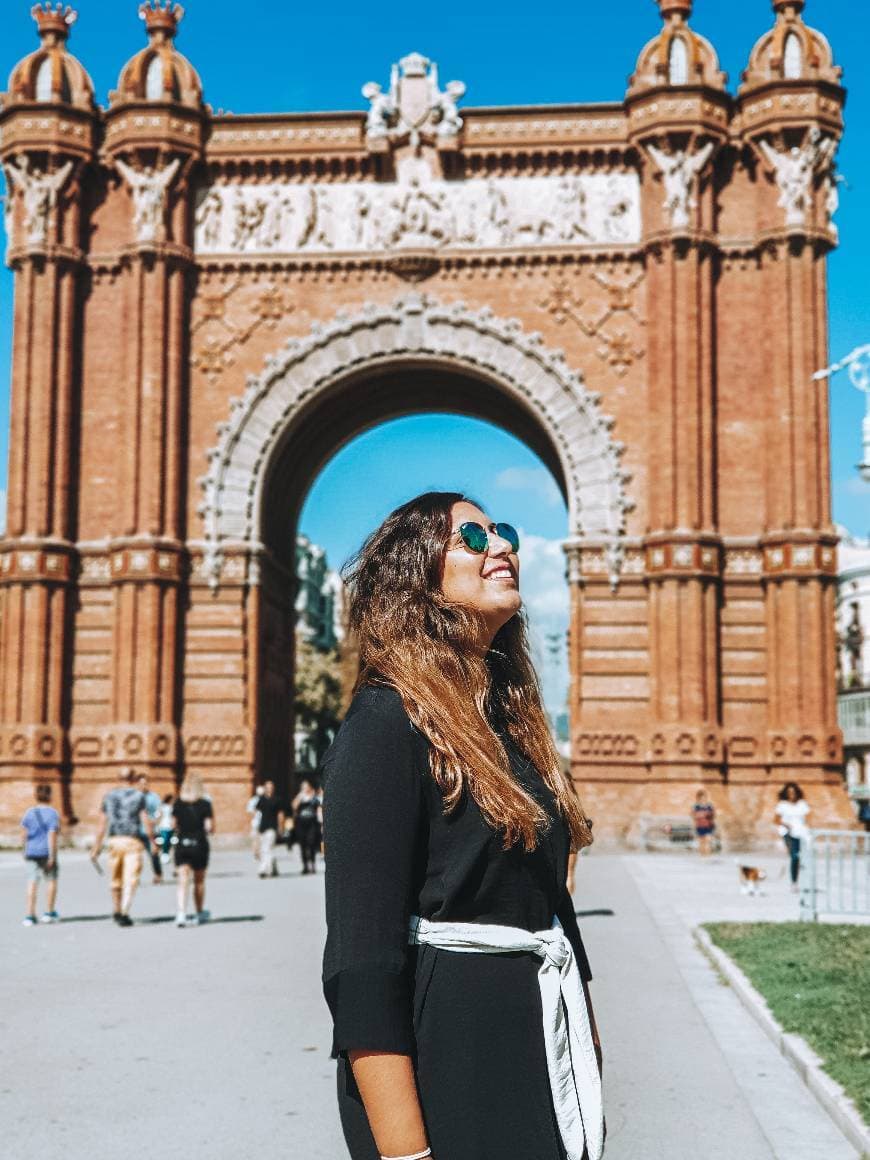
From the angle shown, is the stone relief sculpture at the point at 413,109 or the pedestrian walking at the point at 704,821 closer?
the pedestrian walking at the point at 704,821

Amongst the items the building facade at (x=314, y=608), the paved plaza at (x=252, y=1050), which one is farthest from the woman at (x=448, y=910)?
the building facade at (x=314, y=608)

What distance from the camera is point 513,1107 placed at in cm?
298

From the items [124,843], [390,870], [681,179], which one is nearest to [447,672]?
[390,870]

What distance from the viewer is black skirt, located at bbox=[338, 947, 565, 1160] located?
2945 millimetres

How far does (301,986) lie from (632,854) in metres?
19.6

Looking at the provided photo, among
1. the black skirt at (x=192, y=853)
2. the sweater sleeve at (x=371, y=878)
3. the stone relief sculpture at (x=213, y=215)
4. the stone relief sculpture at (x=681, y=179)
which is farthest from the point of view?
the stone relief sculpture at (x=213, y=215)

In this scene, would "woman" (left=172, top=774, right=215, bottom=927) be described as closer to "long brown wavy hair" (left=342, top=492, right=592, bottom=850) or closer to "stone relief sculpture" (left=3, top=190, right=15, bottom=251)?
"long brown wavy hair" (left=342, top=492, right=592, bottom=850)

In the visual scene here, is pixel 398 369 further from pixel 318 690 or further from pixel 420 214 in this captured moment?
pixel 318 690

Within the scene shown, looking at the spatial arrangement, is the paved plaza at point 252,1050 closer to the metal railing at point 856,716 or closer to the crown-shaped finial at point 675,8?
the crown-shaped finial at point 675,8

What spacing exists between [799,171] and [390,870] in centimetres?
3078

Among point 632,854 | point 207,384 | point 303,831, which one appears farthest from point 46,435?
point 632,854

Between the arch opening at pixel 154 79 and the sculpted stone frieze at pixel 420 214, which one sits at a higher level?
the arch opening at pixel 154 79

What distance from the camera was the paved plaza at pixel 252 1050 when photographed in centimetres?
713

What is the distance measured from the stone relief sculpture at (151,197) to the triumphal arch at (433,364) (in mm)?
73
